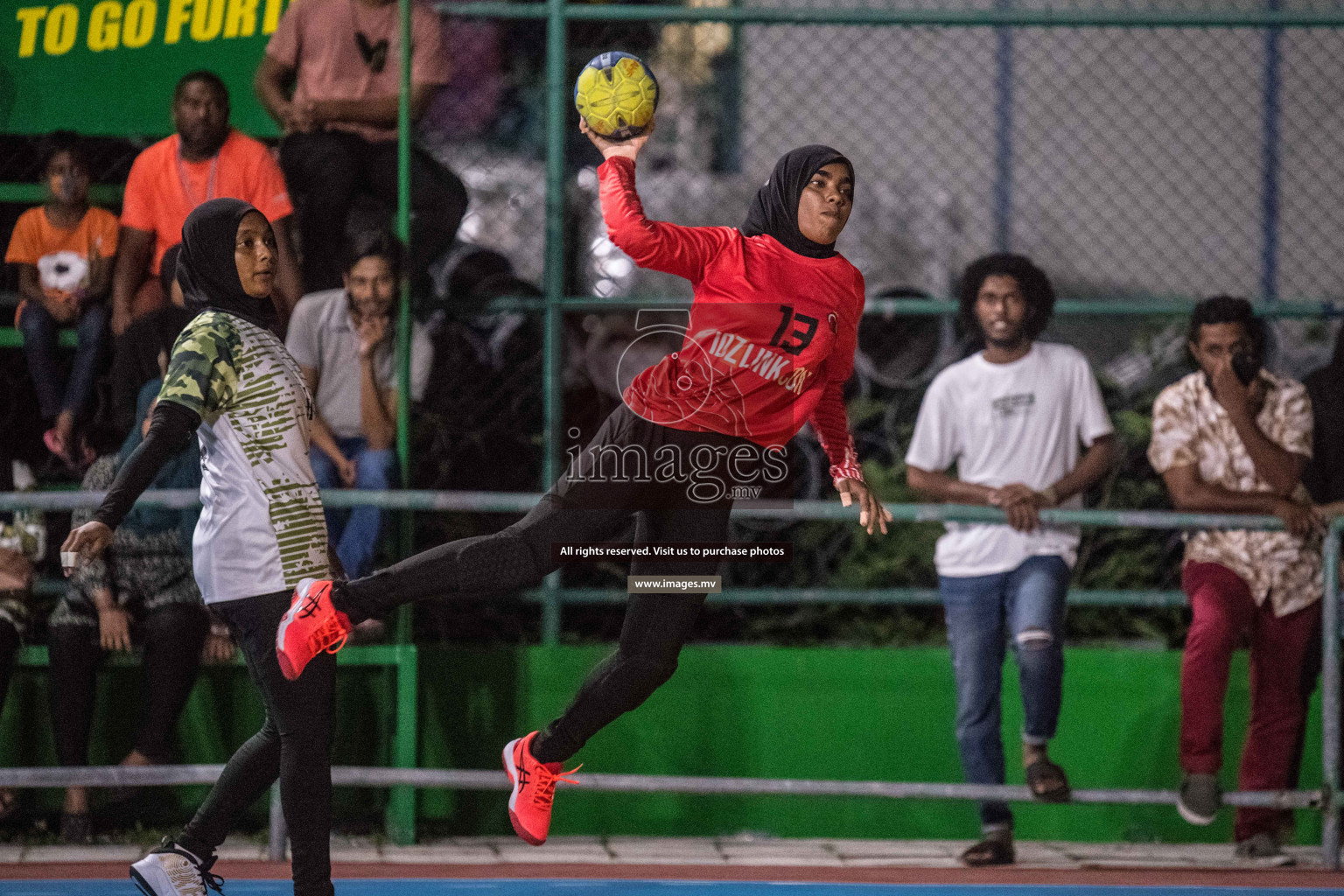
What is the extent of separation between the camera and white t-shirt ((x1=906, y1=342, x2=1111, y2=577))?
6.22 m

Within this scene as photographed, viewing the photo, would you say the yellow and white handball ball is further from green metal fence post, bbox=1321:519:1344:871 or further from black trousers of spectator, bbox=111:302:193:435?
green metal fence post, bbox=1321:519:1344:871

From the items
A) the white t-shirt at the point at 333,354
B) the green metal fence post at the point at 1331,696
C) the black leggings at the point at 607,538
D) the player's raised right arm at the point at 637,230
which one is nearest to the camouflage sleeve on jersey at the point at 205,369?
the black leggings at the point at 607,538

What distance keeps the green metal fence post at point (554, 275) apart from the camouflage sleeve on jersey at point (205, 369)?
2537 millimetres

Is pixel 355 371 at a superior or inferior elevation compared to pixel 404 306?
inferior

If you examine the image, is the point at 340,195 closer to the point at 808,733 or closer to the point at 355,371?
the point at 355,371

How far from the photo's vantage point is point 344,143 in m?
6.67

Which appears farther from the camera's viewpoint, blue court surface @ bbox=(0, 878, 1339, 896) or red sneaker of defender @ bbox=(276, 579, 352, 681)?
blue court surface @ bbox=(0, 878, 1339, 896)

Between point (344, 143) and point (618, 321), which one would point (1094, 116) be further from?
point (344, 143)

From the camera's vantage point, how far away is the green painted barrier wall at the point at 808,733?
6695mm

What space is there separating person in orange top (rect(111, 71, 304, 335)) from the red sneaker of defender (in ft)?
8.26

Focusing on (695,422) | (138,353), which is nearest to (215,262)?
(695,422)

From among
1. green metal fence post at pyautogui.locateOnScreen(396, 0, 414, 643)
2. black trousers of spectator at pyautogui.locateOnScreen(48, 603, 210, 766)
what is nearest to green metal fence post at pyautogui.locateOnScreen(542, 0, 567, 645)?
green metal fence post at pyautogui.locateOnScreen(396, 0, 414, 643)

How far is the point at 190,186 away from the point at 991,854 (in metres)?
4.11

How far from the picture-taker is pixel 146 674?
615 cm
